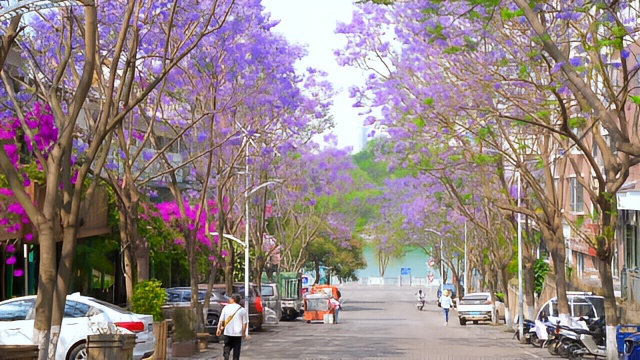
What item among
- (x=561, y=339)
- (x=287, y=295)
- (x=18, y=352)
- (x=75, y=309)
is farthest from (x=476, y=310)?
(x=18, y=352)

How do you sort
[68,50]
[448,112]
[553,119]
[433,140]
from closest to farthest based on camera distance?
[68,50]
[448,112]
[553,119]
[433,140]

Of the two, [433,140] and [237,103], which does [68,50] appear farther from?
[433,140]

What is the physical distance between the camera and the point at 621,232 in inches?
1711

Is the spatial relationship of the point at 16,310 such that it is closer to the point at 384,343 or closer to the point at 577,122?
the point at 577,122

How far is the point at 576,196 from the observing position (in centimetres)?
5409

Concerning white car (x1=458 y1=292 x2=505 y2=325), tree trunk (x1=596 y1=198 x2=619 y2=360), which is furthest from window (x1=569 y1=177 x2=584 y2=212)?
tree trunk (x1=596 y1=198 x2=619 y2=360)

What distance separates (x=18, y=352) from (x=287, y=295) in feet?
156

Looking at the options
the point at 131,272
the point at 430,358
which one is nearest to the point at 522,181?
the point at 430,358

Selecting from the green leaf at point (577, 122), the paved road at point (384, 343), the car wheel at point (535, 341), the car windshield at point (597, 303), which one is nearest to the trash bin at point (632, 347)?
the green leaf at point (577, 122)

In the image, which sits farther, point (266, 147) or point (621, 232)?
point (621, 232)

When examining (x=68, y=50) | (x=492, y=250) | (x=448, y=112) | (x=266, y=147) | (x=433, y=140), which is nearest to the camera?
(x=68, y=50)

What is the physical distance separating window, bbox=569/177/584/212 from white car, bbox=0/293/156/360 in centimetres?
3322

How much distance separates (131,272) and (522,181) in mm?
14738

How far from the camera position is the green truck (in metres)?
49.4
